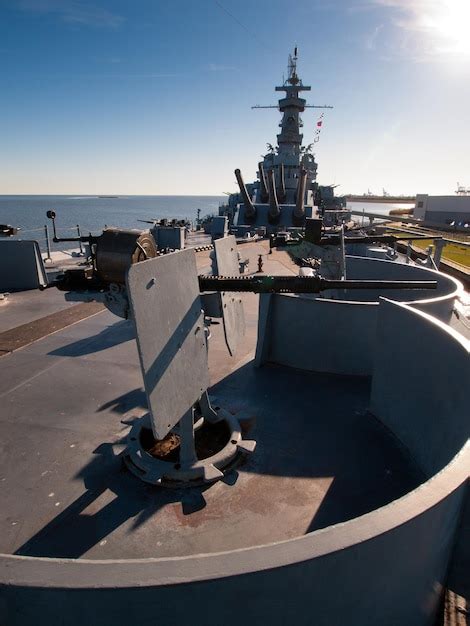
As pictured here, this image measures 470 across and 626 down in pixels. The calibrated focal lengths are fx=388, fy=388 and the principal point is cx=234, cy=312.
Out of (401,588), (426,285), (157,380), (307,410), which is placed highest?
(426,285)

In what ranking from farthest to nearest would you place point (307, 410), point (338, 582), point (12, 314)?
point (12, 314) < point (307, 410) < point (338, 582)

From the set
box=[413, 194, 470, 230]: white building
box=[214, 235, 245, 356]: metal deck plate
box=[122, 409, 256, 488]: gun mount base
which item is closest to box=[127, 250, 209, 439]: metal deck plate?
box=[214, 235, 245, 356]: metal deck plate

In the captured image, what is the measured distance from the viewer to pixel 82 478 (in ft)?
9.95

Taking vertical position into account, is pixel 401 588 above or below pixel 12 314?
above

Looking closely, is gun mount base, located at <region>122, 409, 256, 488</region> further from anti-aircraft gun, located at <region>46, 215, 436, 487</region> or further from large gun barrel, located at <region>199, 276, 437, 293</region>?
large gun barrel, located at <region>199, 276, 437, 293</region>

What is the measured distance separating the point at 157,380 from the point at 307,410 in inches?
95.9

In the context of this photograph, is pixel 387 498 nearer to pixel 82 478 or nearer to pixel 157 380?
pixel 157 380

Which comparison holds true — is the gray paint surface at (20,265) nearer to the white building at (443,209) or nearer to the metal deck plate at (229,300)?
the metal deck plate at (229,300)

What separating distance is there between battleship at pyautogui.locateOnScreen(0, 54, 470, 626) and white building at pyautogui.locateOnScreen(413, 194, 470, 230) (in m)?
38.5

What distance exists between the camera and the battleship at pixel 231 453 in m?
1.24

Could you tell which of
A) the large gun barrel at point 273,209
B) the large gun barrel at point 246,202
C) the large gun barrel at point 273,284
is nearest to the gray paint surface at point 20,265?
the large gun barrel at point 273,284

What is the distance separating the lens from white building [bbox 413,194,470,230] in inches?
1494

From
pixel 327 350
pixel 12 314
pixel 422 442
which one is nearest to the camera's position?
pixel 422 442

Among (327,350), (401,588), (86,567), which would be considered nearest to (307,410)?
(327,350)
